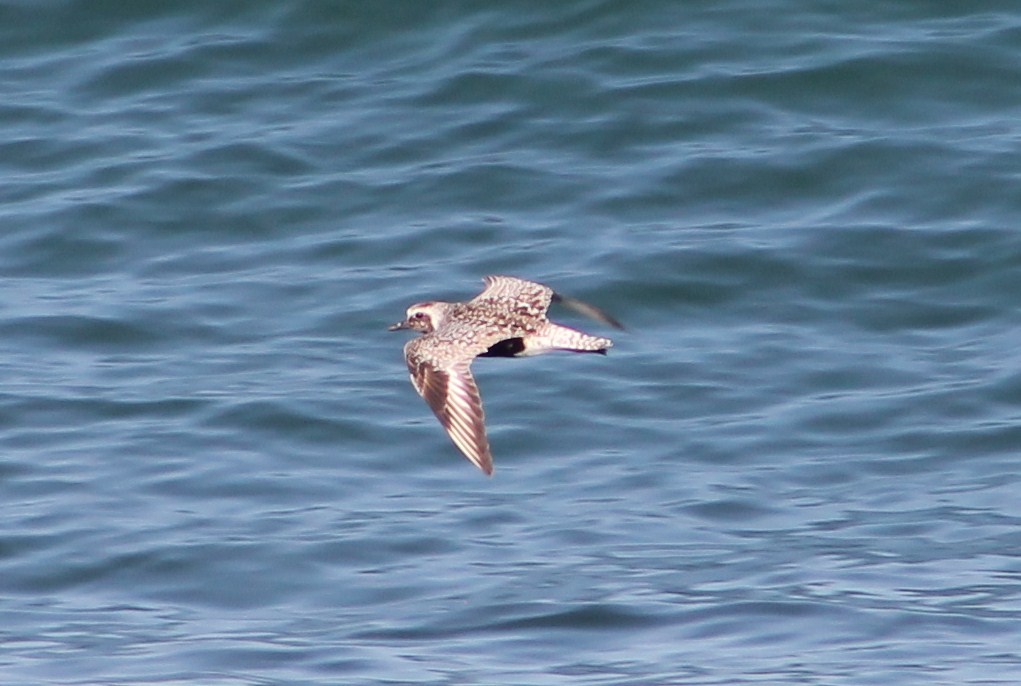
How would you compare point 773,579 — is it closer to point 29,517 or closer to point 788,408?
point 788,408

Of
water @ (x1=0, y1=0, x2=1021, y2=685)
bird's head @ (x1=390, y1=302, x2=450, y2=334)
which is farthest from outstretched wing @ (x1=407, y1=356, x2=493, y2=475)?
water @ (x1=0, y1=0, x2=1021, y2=685)

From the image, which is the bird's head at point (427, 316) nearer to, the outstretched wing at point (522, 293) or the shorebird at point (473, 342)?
the shorebird at point (473, 342)

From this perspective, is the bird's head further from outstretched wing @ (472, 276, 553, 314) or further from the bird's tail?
the bird's tail

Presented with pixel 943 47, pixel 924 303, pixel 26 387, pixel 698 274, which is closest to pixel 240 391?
pixel 26 387

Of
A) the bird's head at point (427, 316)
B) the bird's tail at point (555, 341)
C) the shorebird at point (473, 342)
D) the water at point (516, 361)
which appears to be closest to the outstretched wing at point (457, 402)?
the shorebird at point (473, 342)

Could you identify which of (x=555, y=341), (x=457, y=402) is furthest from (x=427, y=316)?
(x=457, y=402)

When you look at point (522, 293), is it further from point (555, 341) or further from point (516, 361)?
point (516, 361)
